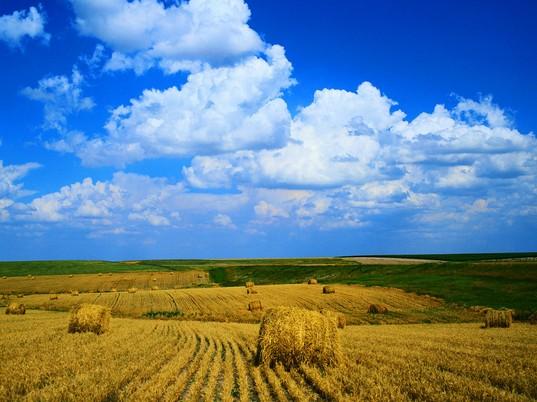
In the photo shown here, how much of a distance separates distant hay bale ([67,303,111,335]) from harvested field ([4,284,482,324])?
1207 centimetres

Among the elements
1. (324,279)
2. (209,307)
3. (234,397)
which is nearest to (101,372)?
(234,397)

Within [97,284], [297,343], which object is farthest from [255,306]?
[97,284]

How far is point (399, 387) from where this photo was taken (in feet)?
32.4

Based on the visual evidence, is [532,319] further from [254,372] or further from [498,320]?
[254,372]

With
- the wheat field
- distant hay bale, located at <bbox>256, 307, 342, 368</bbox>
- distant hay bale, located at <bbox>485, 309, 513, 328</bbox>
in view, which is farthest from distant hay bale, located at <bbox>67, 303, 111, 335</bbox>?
distant hay bale, located at <bbox>485, 309, 513, 328</bbox>

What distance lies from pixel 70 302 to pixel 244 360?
38.0 metres

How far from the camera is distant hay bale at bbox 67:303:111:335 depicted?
22.0 m

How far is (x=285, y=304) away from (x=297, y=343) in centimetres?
2577

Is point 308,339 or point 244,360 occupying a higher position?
point 308,339

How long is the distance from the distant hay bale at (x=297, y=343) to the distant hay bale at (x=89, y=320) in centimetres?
1125

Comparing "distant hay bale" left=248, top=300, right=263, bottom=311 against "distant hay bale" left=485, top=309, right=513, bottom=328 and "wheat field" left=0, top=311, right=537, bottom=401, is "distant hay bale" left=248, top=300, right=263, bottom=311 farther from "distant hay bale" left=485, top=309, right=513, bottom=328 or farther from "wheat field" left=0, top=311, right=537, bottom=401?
"wheat field" left=0, top=311, right=537, bottom=401

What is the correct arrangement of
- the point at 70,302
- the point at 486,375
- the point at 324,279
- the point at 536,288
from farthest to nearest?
the point at 324,279
the point at 70,302
the point at 536,288
the point at 486,375

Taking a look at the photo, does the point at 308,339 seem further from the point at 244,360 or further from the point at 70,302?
the point at 70,302

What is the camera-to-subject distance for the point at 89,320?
22.0m
